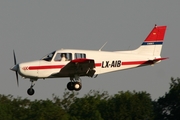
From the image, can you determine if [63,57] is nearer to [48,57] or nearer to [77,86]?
[48,57]

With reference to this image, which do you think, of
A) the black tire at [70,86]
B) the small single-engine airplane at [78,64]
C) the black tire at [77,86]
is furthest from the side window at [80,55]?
the black tire at [70,86]

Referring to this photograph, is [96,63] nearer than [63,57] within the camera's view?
No

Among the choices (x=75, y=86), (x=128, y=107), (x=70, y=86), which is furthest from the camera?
(x=128, y=107)

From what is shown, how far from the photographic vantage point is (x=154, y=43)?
3706 cm

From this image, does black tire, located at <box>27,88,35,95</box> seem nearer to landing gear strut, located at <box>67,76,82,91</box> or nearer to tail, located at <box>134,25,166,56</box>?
landing gear strut, located at <box>67,76,82,91</box>

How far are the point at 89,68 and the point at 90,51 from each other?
0.87m

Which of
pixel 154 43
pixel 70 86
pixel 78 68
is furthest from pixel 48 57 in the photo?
pixel 154 43

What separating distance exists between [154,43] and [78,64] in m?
5.15

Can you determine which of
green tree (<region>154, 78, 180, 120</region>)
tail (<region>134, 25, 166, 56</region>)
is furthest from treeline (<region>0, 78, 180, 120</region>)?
tail (<region>134, 25, 166, 56</region>)

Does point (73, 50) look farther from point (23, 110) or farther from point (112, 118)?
point (23, 110)

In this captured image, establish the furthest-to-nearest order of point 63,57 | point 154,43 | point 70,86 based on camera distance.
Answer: point 154,43, point 70,86, point 63,57

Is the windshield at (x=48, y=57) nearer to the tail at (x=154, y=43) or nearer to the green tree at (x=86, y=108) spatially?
the tail at (x=154, y=43)

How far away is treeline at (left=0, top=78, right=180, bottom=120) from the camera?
63312 millimetres

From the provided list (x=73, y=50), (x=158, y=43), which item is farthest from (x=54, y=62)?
(x=158, y=43)
